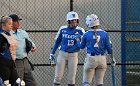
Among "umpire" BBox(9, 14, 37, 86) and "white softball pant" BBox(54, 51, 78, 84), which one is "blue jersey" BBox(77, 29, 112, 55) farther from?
"umpire" BBox(9, 14, 37, 86)

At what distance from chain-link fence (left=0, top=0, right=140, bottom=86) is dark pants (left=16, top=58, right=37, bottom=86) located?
239cm

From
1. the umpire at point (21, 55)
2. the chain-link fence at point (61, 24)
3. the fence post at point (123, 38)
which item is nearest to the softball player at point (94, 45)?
the umpire at point (21, 55)

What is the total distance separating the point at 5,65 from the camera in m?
8.37

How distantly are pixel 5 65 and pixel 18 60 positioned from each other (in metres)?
0.74

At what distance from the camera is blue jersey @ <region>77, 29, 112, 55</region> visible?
31.8ft

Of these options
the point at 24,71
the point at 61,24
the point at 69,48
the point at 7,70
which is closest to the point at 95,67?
the point at 69,48

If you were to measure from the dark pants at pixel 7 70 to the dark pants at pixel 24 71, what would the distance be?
1.70 ft

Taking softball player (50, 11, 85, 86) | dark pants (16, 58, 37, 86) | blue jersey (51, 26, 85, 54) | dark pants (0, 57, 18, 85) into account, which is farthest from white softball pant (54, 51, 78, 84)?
dark pants (0, 57, 18, 85)

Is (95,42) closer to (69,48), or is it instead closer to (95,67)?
(95,67)

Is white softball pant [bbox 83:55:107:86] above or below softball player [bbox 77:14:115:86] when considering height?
below

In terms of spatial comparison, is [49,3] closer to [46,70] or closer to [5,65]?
[46,70]

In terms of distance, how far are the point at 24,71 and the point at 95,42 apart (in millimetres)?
1602

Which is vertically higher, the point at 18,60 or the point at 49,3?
the point at 49,3

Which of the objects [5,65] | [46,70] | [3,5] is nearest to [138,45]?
[46,70]
